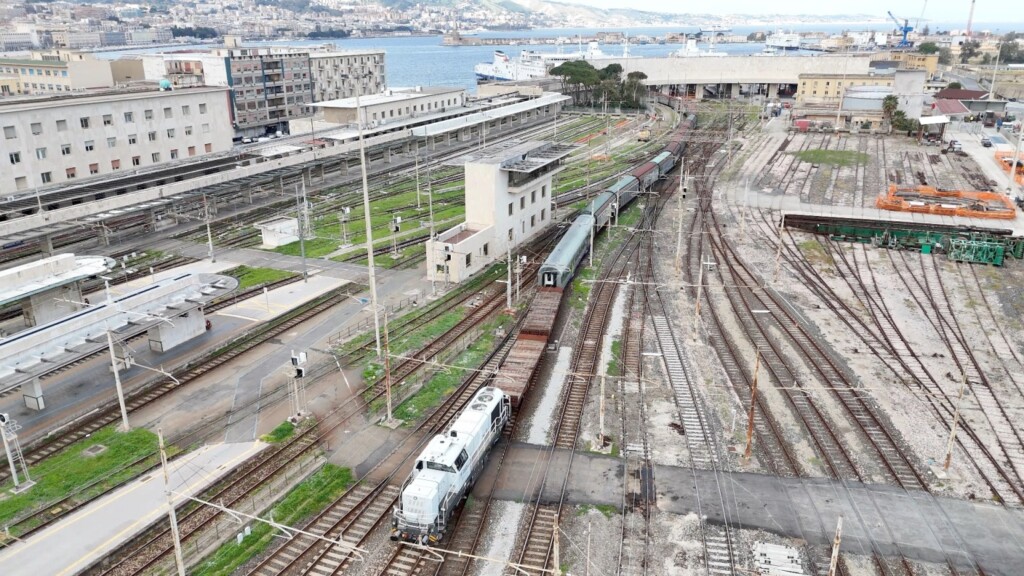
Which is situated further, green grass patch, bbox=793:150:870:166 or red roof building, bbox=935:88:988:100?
red roof building, bbox=935:88:988:100

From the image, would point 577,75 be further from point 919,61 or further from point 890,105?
point 919,61

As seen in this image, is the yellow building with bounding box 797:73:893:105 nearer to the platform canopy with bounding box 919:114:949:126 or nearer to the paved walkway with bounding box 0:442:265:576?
the platform canopy with bounding box 919:114:949:126

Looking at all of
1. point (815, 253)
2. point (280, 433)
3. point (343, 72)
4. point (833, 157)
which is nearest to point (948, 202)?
point (815, 253)

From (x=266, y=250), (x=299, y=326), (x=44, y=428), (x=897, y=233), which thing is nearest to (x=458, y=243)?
(x=299, y=326)

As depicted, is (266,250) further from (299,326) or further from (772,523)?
(772,523)

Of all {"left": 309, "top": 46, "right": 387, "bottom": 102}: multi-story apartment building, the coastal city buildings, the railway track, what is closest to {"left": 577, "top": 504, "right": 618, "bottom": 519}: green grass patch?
the railway track
